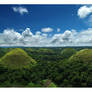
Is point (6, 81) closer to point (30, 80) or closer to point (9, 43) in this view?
point (30, 80)

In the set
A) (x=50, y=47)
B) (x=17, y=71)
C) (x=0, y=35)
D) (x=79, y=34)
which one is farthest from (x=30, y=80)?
(x=79, y=34)

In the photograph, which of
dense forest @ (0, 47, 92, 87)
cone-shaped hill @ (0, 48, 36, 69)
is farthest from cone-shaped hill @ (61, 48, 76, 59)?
cone-shaped hill @ (0, 48, 36, 69)

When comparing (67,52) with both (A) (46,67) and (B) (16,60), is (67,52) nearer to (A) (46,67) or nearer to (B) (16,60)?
(A) (46,67)

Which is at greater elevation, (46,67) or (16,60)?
(16,60)

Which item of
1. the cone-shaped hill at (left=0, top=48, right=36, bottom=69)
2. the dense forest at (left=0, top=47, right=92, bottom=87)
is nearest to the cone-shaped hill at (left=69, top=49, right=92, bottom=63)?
the dense forest at (left=0, top=47, right=92, bottom=87)

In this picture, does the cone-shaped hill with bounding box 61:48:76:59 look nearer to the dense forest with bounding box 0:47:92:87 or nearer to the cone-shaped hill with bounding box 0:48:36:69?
the dense forest with bounding box 0:47:92:87

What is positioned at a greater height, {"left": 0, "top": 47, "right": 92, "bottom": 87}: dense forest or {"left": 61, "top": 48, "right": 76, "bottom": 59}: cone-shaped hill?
{"left": 61, "top": 48, "right": 76, "bottom": 59}: cone-shaped hill

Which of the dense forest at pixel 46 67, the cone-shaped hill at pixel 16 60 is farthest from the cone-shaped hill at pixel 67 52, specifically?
the cone-shaped hill at pixel 16 60

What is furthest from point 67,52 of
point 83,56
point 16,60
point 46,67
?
point 16,60

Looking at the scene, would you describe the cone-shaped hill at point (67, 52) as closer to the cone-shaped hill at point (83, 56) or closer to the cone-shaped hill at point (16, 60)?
the cone-shaped hill at point (83, 56)
